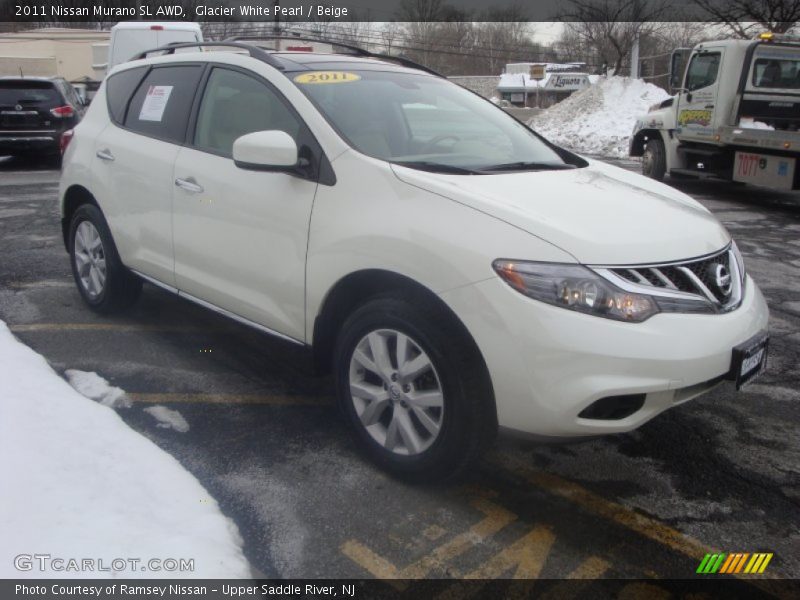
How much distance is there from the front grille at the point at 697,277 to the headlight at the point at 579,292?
8cm

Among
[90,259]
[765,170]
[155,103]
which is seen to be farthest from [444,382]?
[765,170]

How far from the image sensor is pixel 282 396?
384 cm

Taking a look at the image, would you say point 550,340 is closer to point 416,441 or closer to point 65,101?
point 416,441

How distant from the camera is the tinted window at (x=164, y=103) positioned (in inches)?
161

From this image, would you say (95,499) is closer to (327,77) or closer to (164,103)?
(327,77)

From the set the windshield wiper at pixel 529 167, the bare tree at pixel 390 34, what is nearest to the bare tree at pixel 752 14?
the windshield wiper at pixel 529 167

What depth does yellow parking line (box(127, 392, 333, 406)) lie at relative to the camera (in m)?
3.75

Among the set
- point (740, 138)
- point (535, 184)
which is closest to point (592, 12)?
point (740, 138)

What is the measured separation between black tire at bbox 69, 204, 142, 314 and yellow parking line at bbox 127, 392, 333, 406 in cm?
118

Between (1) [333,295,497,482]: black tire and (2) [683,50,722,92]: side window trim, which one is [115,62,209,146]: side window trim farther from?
(2) [683,50,722,92]: side window trim

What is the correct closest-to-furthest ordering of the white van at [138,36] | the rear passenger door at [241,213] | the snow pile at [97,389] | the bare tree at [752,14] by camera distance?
1. the rear passenger door at [241,213]
2. the snow pile at [97,389]
3. the white van at [138,36]
4. the bare tree at [752,14]

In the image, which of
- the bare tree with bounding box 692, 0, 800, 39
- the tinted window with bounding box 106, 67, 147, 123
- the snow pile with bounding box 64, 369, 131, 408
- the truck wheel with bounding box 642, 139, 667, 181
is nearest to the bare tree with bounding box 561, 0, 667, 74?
the bare tree with bounding box 692, 0, 800, 39

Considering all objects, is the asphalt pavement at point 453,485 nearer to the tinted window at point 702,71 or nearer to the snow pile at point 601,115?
the tinted window at point 702,71
